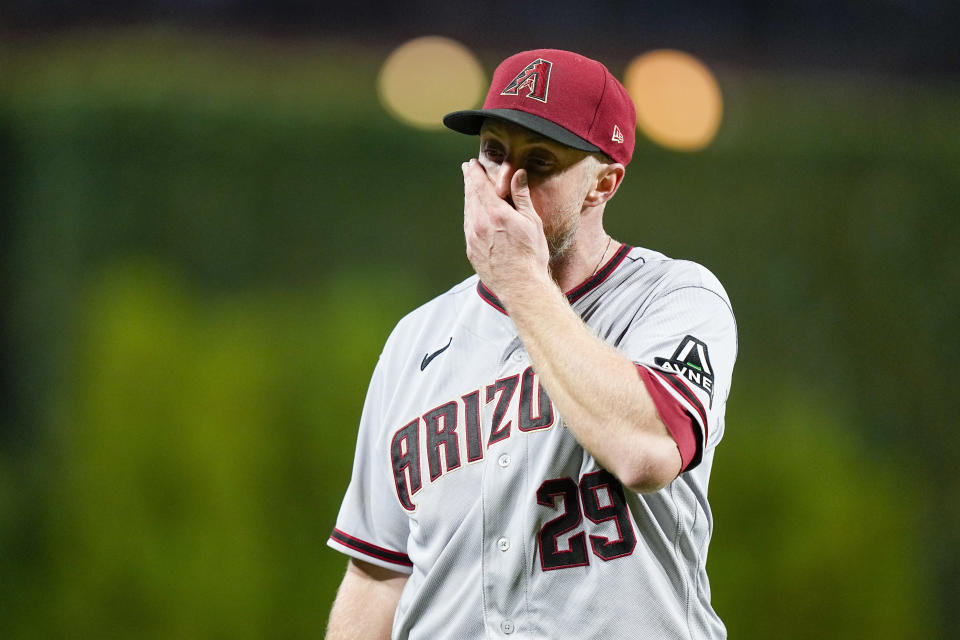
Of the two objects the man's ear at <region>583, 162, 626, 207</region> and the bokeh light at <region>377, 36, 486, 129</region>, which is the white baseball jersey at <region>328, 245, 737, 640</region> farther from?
the bokeh light at <region>377, 36, 486, 129</region>

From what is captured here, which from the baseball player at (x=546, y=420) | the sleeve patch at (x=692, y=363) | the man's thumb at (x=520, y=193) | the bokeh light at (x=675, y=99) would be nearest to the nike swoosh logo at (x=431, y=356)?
the baseball player at (x=546, y=420)

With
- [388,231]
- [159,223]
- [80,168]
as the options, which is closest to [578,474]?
[388,231]

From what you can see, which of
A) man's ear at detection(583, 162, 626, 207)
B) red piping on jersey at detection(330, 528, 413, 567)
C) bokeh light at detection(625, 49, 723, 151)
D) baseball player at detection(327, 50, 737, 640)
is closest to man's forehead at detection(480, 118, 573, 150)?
baseball player at detection(327, 50, 737, 640)

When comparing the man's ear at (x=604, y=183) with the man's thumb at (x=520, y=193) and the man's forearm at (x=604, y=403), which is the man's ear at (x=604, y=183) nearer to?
the man's thumb at (x=520, y=193)

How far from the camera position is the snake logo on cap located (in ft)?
4.50

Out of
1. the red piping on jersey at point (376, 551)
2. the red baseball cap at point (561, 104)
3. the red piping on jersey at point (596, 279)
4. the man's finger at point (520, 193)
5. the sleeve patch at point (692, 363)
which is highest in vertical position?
the red baseball cap at point (561, 104)

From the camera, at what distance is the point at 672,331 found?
1.23 metres

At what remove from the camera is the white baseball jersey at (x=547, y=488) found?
1201 millimetres

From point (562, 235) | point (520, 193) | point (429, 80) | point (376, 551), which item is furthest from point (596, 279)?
point (429, 80)

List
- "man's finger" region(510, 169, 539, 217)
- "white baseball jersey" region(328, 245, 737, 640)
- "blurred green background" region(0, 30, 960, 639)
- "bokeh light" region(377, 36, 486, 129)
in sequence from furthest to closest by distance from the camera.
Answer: "bokeh light" region(377, 36, 486, 129) < "blurred green background" region(0, 30, 960, 639) < "man's finger" region(510, 169, 539, 217) < "white baseball jersey" region(328, 245, 737, 640)

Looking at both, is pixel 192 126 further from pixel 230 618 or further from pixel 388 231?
pixel 230 618

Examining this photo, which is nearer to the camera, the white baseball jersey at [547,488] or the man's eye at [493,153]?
the white baseball jersey at [547,488]

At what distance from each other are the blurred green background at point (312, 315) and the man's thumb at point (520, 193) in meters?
1.95

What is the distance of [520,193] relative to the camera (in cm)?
132
